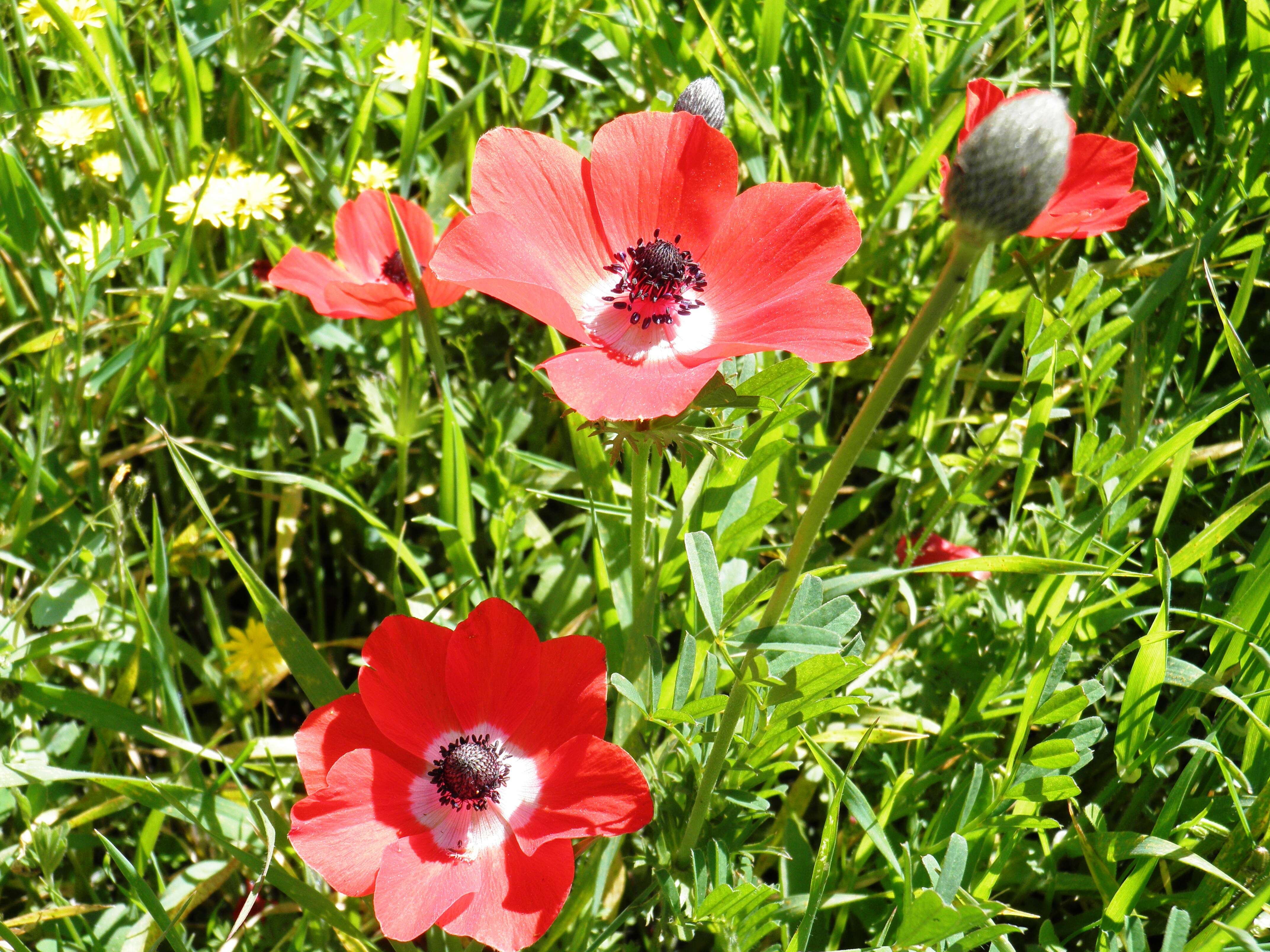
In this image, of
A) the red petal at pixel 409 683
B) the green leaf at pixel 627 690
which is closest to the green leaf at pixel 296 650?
the red petal at pixel 409 683

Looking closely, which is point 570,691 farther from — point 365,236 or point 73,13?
point 73,13

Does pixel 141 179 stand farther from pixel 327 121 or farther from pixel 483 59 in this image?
pixel 483 59

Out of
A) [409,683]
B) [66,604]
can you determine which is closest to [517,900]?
[409,683]

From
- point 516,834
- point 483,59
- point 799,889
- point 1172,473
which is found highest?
point 483,59

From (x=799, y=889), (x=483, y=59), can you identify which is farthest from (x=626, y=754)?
(x=483, y=59)

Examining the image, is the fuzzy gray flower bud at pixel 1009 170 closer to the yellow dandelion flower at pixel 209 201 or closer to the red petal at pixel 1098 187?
the red petal at pixel 1098 187

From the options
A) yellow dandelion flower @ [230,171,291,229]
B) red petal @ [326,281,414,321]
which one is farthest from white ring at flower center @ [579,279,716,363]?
yellow dandelion flower @ [230,171,291,229]

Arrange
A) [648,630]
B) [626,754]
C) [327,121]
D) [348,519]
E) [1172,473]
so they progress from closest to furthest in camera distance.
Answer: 1. [626,754]
2. [648,630]
3. [1172,473]
4. [348,519]
5. [327,121]
